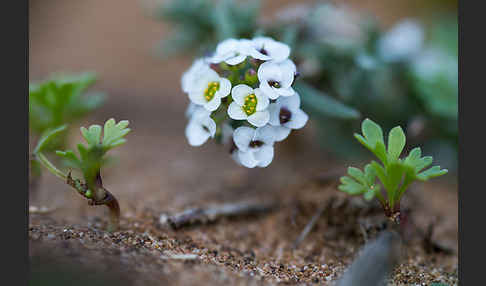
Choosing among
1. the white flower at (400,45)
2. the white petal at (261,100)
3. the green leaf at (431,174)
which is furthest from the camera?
the white flower at (400,45)

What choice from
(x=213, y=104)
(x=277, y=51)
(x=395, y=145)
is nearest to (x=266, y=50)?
(x=277, y=51)

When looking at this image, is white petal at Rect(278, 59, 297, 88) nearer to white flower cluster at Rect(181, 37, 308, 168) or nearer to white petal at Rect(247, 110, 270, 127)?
white flower cluster at Rect(181, 37, 308, 168)

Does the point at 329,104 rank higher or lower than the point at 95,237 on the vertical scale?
higher

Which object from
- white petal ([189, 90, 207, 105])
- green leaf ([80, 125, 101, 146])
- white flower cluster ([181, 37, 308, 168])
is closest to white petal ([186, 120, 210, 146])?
white flower cluster ([181, 37, 308, 168])

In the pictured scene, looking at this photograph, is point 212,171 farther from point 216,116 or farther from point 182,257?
point 182,257

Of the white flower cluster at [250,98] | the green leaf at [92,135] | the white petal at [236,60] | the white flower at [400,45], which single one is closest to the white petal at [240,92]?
the white flower cluster at [250,98]

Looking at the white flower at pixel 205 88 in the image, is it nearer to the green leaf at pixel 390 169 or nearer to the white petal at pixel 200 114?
the white petal at pixel 200 114

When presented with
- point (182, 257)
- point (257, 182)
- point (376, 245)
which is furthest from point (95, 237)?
point (257, 182)
